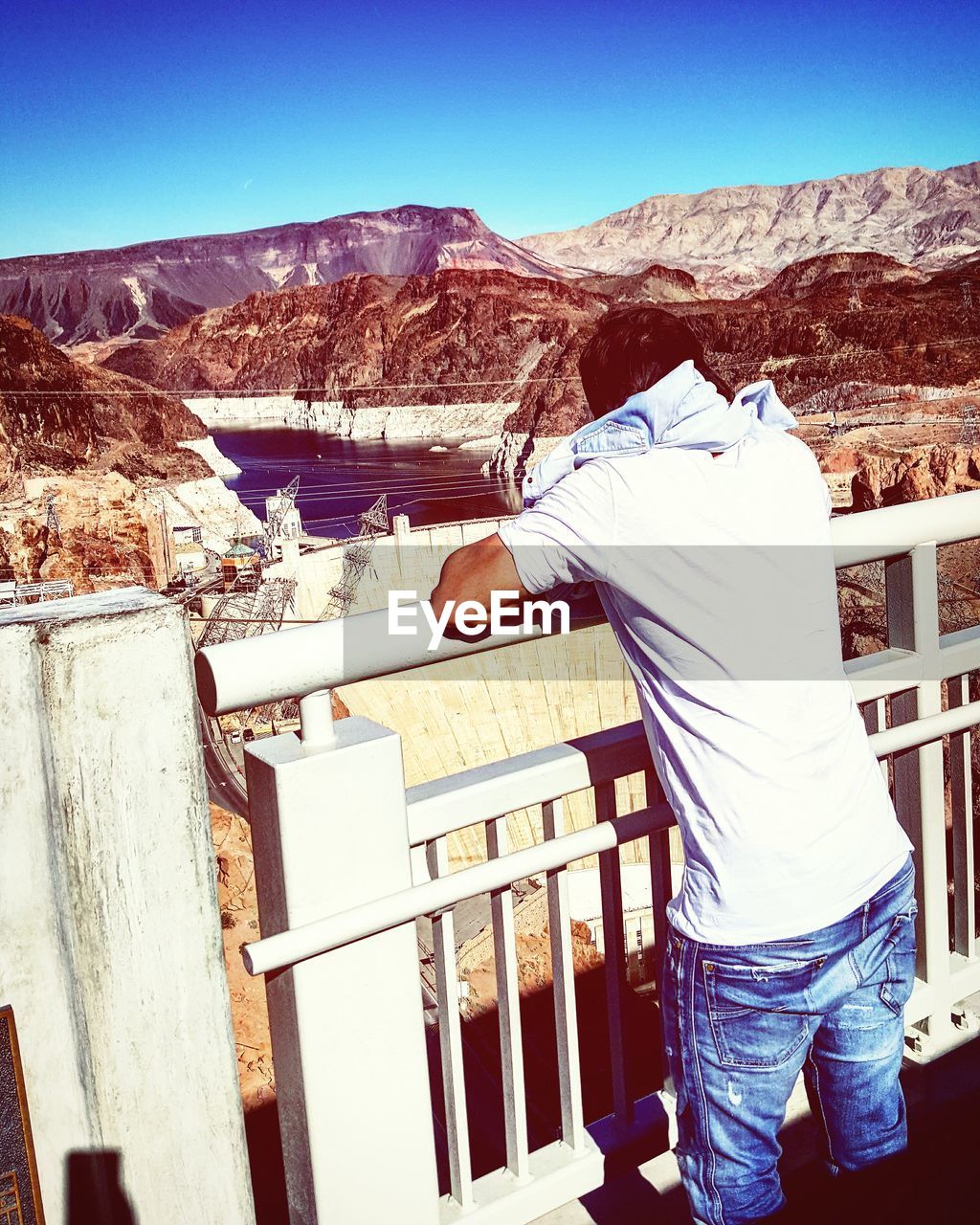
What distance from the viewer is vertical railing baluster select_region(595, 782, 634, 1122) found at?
0.66 m

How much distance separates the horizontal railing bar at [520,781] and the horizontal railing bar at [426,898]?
3 centimetres

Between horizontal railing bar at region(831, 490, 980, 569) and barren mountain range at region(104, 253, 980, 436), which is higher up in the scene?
barren mountain range at region(104, 253, 980, 436)

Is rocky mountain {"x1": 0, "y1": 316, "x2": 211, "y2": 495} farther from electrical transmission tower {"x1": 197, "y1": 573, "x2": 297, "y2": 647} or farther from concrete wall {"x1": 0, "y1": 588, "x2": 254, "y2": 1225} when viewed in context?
concrete wall {"x1": 0, "y1": 588, "x2": 254, "y2": 1225}

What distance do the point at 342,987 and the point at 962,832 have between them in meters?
0.61

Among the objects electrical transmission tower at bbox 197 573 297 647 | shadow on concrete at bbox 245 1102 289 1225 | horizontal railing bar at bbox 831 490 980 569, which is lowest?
shadow on concrete at bbox 245 1102 289 1225

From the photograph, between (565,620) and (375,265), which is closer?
(565,620)

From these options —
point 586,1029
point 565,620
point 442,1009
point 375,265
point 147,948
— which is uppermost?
point 375,265

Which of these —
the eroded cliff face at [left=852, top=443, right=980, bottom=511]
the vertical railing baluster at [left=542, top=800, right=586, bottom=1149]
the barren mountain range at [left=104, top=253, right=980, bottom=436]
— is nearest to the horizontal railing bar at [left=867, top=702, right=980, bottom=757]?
the vertical railing baluster at [left=542, top=800, right=586, bottom=1149]

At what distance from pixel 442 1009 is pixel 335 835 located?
0.57 ft

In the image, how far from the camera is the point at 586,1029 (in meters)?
6.21

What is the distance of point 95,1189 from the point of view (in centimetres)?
46

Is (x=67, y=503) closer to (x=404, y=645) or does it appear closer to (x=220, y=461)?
(x=220, y=461)

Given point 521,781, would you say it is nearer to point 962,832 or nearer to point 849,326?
point 962,832

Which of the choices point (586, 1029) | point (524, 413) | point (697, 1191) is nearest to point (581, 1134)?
point (697, 1191)
